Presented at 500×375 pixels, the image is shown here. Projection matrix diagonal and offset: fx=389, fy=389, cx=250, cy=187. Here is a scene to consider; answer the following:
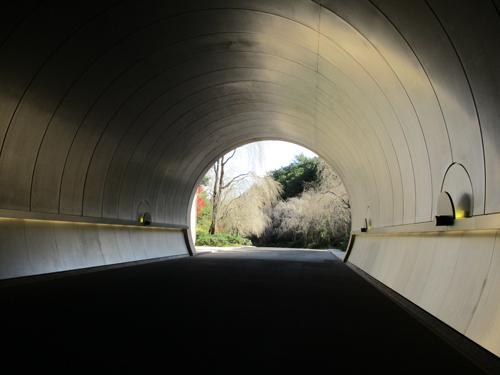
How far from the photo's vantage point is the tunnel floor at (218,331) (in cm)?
313

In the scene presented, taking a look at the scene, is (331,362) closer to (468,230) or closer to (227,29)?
(468,230)

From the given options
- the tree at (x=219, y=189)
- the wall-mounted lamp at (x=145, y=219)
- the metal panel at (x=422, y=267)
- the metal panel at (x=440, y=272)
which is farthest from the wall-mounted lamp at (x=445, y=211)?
the tree at (x=219, y=189)

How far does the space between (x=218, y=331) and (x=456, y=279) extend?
2.72 meters

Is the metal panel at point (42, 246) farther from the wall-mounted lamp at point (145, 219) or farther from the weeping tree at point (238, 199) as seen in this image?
the weeping tree at point (238, 199)

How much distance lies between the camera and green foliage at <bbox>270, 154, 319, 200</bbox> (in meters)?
37.9

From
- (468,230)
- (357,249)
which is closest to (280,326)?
(468,230)

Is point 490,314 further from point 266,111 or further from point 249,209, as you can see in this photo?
point 249,209

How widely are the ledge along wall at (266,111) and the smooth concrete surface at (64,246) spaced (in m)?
0.04

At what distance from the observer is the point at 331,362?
3.17m

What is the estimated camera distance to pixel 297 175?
38.7 m

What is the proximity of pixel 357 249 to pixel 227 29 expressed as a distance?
338 inches

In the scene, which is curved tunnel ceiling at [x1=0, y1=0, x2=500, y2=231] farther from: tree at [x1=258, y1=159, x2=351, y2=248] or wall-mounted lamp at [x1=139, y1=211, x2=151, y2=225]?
tree at [x1=258, y1=159, x2=351, y2=248]

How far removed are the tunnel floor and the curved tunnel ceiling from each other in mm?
1663

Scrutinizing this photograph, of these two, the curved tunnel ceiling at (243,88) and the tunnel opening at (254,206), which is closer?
the curved tunnel ceiling at (243,88)
